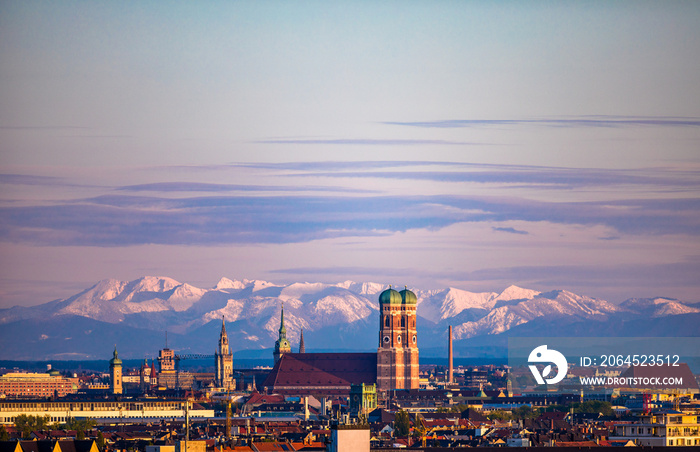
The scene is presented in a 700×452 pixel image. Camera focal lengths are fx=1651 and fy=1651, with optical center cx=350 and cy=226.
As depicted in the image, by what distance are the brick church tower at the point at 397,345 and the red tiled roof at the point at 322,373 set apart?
323cm

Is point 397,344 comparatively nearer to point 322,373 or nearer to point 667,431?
point 322,373

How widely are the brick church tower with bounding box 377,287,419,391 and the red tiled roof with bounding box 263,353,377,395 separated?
3233 mm

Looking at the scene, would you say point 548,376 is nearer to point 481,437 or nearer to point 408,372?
point 408,372

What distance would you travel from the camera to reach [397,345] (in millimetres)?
168625

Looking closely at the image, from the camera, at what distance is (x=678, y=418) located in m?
61.4

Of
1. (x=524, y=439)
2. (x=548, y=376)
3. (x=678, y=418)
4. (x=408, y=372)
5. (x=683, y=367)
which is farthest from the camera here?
(x=408, y=372)

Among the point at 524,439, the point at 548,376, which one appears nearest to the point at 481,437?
the point at 524,439

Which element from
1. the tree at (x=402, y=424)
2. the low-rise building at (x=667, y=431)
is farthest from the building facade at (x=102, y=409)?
the low-rise building at (x=667, y=431)

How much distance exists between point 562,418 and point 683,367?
26.7m

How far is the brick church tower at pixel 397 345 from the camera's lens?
16788 centimetres

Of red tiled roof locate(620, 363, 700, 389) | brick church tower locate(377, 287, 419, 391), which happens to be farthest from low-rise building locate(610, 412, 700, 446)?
brick church tower locate(377, 287, 419, 391)

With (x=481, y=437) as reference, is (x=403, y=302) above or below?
above

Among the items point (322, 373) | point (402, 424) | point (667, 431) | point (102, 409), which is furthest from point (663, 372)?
point (667, 431)

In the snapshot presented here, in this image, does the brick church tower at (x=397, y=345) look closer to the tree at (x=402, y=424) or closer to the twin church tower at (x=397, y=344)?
the twin church tower at (x=397, y=344)
